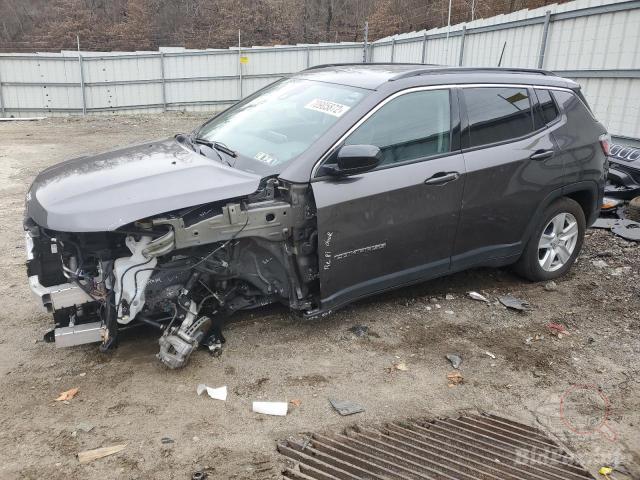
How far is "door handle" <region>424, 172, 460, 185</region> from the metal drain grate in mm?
1725

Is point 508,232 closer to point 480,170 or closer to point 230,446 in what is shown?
point 480,170

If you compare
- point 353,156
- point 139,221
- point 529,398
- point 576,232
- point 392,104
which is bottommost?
point 529,398

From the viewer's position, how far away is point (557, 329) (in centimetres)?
437

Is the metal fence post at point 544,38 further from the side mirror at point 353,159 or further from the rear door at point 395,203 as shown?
the side mirror at point 353,159

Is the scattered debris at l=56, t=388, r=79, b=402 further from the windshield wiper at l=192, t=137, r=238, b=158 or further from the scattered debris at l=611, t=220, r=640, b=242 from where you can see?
the scattered debris at l=611, t=220, r=640, b=242

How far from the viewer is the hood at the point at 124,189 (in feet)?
10.2

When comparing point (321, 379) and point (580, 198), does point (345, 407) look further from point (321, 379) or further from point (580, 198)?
point (580, 198)

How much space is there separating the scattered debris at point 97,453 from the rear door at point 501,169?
9.30ft

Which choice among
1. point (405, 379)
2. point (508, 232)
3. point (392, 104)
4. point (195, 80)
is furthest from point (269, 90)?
point (195, 80)

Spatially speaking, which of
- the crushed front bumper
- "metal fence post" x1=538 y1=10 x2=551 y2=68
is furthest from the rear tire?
"metal fence post" x1=538 y1=10 x2=551 y2=68

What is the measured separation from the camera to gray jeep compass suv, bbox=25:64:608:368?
335 centimetres

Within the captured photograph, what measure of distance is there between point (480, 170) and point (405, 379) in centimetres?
176

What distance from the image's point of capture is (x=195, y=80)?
19.8 m

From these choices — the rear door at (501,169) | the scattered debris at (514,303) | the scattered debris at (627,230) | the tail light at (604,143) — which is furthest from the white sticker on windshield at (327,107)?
the scattered debris at (627,230)
